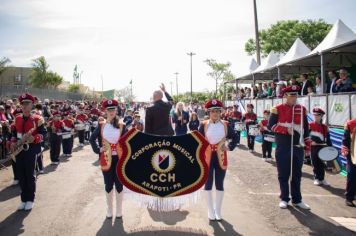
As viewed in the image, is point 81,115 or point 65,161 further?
point 81,115

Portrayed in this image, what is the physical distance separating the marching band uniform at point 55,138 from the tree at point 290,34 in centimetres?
3214

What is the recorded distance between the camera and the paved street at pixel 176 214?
579cm

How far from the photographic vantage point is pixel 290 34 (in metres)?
39.8

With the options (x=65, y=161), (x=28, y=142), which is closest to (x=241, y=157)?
(x=65, y=161)

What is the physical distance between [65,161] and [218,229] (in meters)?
8.82

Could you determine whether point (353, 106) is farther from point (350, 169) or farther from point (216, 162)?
point (216, 162)

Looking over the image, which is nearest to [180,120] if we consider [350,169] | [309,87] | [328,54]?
[309,87]

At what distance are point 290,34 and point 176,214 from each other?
37035 millimetres

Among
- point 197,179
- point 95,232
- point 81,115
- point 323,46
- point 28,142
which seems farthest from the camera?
point 81,115

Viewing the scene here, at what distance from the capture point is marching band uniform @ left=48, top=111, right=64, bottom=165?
12555 millimetres

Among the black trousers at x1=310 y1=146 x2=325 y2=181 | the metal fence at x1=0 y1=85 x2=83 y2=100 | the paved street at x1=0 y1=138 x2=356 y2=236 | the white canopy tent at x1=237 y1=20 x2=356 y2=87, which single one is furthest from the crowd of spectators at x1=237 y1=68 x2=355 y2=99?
the metal fence at x1=0 y1=85 x2=83 y2=100

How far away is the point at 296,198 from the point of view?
23.6 ft

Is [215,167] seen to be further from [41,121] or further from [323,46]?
[323,46]

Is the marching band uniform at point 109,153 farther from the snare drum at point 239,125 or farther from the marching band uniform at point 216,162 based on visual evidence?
the snare drum at point 239,125
